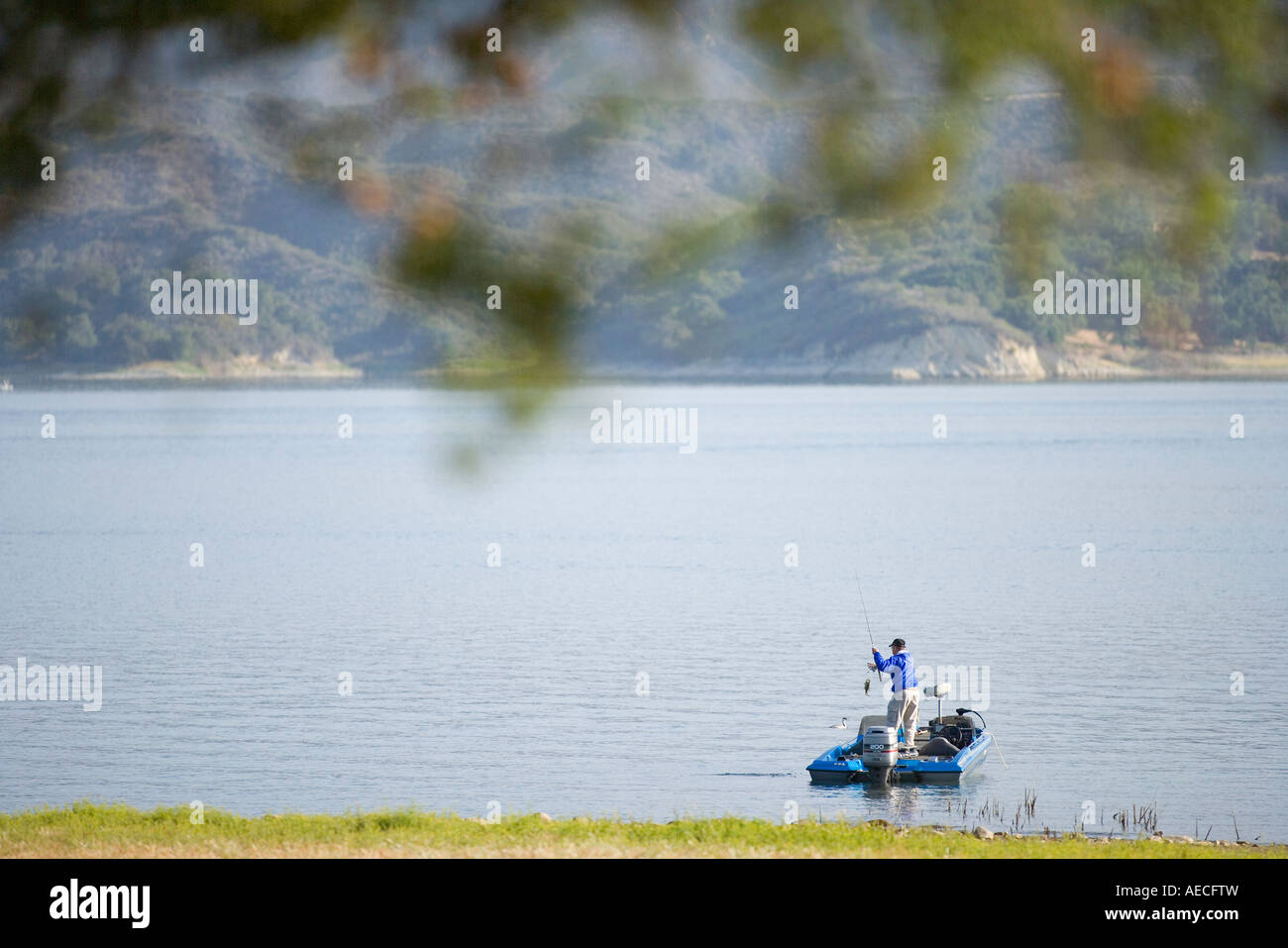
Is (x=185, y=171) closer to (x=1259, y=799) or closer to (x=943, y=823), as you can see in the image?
(x=943, y=823)

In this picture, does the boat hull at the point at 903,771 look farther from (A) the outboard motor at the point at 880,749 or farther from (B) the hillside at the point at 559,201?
(B) the hillside at the point at 559,201

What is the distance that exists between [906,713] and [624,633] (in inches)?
798

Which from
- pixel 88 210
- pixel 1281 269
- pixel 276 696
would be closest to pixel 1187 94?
pixel 1281 269

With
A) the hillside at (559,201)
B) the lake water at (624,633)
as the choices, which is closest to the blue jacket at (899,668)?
the lake water at (624,633)

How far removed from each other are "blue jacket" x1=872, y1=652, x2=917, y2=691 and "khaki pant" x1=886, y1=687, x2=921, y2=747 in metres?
0.31

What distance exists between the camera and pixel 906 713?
27875 millimetres

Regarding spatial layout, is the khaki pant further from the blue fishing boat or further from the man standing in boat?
the blue fishing boat

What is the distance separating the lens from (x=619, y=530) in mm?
80875

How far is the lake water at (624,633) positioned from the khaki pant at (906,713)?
3.37 ft

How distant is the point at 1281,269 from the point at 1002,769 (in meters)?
19.7

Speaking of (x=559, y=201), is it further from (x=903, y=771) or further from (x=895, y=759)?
→ (x=903, y=771)

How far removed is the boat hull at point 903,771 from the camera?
27516 millimetres

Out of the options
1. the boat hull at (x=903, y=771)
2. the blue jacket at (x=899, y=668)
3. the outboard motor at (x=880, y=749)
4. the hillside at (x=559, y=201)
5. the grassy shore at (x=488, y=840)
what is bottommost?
the boat hull at (x=903, y=771)

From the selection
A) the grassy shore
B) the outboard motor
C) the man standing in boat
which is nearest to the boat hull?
the outboard motor
